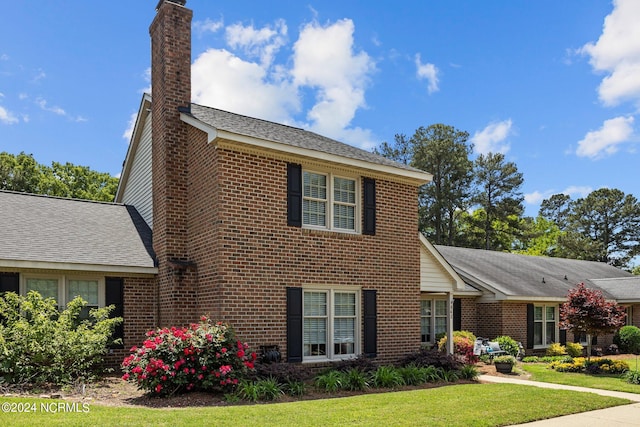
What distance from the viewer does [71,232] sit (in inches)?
558

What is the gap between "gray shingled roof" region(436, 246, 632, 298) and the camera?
23234 mm

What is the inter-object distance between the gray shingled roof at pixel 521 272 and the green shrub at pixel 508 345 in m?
1.78

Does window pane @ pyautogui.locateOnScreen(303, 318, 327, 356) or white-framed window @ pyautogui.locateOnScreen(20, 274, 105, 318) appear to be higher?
white-framed window @ pyautogui.locateOnScreen(20, 274, 105, 318)

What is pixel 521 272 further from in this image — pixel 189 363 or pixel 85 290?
pixel 85 290

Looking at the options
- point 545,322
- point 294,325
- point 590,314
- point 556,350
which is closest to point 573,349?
point 556,350

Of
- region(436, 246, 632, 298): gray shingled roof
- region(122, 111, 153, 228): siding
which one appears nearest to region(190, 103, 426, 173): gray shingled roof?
region(122, 111, 153, 228): siding

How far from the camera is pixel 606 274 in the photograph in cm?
3456

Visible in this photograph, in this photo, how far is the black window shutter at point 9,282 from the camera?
1206 cm

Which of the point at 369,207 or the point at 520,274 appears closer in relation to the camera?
the point at 369,207

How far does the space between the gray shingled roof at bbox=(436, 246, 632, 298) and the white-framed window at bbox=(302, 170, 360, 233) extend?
10259 millimetres

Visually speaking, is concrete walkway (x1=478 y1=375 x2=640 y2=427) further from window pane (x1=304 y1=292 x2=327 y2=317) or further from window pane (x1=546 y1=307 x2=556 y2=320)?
window pane (x1=546 y1=307 x2=556 y2=320)

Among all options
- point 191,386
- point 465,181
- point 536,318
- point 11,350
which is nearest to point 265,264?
point 191,386

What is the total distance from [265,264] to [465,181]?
40722 mm

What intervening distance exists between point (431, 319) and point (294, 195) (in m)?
9.81
